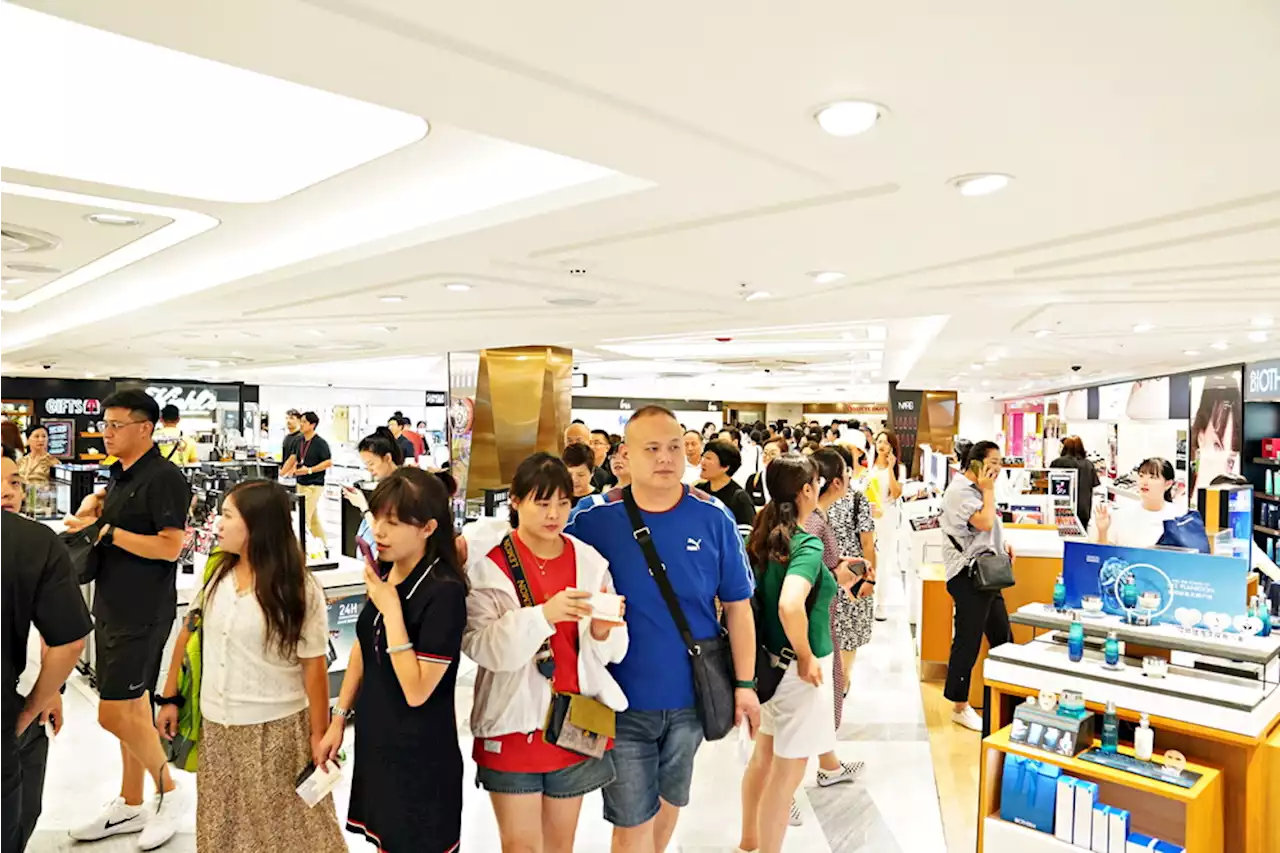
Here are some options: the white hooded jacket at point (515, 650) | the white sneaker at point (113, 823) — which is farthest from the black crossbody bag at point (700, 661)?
the white sneaker at point (113, 823)

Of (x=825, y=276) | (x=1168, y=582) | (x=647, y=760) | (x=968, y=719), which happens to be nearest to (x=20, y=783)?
(x=647, y=760)

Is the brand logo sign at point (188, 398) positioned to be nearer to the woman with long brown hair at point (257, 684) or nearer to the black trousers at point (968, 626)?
the black trousers at point (968, 626)

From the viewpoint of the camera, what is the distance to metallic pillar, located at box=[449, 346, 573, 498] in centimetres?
1023

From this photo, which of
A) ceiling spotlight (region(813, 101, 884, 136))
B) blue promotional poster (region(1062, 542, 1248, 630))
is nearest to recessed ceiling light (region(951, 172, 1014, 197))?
ceiling spotlight (region(813, 101, 884, 136))

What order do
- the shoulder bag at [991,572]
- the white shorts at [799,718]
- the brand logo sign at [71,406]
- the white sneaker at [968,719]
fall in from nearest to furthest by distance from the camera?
the white shorts at [799,718]
the shoulder bag at [991,572]
the white sneaker at [968,719]
the brand logo sign at [71,406]

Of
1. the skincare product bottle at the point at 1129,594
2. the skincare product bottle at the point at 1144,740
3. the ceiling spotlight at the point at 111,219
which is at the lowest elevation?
the skincare product bottle at the point at 1144,740

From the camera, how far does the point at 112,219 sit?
4.60 m

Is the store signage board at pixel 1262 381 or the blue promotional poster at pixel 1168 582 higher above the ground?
the store signage board at pixel 1262 381

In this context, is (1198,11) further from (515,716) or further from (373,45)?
(515,716)

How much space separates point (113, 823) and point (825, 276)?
14.3 ft

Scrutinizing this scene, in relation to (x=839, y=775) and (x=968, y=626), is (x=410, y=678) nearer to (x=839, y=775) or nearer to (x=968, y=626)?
(x=839, y=775)

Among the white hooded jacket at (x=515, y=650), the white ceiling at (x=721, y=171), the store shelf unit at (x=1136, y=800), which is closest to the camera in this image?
the white ceiling at (x=721, y=171)

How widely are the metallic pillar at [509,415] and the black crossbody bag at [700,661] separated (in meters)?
7.58

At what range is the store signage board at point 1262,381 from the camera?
31.1 feet
